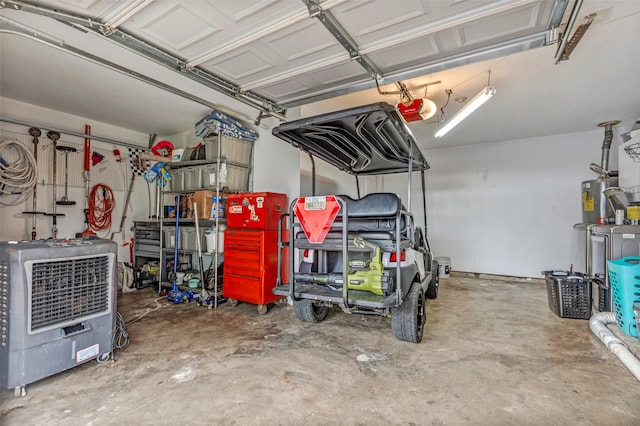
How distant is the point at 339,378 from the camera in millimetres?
2219

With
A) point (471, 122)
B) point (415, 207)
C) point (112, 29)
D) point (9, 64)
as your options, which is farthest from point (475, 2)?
point (415, 207)

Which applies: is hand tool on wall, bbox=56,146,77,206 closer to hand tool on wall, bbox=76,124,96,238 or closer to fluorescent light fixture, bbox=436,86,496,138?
hand tool on wall, bbox=76,124,96,238

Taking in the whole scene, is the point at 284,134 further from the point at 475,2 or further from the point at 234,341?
the point at 234,341

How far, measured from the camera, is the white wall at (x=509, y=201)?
5941 mm

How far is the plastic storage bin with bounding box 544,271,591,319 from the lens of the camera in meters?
3.55

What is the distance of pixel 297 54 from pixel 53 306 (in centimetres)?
284

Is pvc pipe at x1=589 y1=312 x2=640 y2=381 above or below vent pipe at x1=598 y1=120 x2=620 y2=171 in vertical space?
below

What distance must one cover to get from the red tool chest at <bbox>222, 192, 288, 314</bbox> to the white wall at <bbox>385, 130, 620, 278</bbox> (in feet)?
15.9

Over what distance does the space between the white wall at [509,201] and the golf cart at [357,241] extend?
4.37 m

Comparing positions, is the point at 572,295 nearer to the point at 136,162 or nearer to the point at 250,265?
the point at 250,265

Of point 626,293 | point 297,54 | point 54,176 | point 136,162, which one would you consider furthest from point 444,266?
point 54,176

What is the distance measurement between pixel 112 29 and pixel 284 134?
158 centimetres

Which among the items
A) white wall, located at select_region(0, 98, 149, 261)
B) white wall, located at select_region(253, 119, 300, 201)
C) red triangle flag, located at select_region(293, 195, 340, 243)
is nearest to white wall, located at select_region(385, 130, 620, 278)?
white wall, located at select_region(253, 119, 300, 201)

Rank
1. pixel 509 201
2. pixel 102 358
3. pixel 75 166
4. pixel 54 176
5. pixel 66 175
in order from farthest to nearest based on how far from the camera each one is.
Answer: pixel 509 201, pixel 75 166, pixel 66 175, pixel 54 176, pixel 102 358
